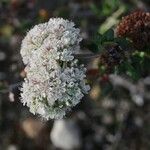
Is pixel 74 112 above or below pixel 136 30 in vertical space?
above

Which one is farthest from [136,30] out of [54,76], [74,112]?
[74,112]

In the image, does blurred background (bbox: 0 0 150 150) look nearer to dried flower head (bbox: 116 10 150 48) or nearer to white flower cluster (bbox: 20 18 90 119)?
dried flower head (bbox: 116 10 150 48)

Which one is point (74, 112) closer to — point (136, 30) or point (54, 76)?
point (136, 30)

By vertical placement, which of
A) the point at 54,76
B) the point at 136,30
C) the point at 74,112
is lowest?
the point at 54,76

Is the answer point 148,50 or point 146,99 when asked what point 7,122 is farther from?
point 148,50

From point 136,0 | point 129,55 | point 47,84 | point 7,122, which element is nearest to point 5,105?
point 7,122

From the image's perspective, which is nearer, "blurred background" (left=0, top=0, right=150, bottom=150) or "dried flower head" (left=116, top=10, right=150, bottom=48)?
"dried flower head" (left=116, top=10, right=150, bottom=48)

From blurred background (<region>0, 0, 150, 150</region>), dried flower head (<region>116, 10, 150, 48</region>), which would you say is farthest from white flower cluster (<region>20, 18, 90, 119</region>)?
blurred background (<region>0, 0, 150, 150</region>)
